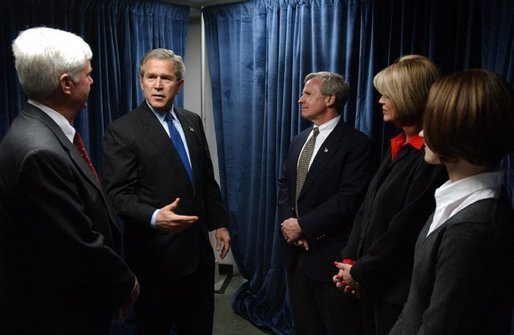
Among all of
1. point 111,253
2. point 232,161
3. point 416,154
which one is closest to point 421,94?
point 416,154

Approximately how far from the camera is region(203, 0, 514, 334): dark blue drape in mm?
1973

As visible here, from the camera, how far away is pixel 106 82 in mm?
2650

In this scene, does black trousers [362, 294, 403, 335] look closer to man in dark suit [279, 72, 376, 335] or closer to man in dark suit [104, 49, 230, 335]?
man in dark suit [279, 72, 376, 335]

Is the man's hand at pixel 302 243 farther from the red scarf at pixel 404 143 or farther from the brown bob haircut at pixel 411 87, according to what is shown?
the brown bob haircut at pixel 411 87

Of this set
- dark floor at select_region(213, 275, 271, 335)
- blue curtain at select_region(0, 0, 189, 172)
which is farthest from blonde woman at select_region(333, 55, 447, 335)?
blue curtain at select_region(0, 0, 189, 172)

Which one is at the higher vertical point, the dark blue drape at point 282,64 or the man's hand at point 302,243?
the dark blue drape at point 282,64

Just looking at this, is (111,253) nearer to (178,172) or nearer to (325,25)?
(178,172)

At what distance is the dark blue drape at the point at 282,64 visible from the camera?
1.97m

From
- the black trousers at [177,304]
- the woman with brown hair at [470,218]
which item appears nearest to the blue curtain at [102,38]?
the black trousers at [177,304]

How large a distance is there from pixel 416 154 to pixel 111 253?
102 cm

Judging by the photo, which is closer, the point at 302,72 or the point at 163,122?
the point at 163,122

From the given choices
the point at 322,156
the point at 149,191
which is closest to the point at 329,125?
the point at 322,156

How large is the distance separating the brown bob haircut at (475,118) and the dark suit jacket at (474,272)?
0.34 ft

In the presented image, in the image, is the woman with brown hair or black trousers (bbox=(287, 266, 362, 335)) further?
black trousers (bbox=(287, 266, 362, 335))
